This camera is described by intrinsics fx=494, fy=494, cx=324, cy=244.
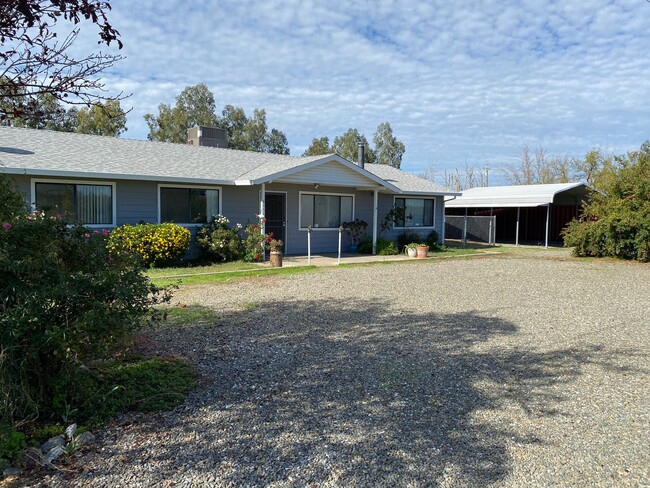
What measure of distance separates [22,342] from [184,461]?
1.32 meters

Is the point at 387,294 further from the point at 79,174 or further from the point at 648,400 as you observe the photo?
the point at 79,174

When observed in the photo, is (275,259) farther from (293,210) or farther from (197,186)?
(293,210)

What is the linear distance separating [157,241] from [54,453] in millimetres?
9724

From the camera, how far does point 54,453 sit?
313cm

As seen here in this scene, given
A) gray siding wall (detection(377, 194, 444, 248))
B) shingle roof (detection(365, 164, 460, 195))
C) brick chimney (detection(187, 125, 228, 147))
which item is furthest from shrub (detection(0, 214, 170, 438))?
brick chimney (detection(187, 125, 228, 147))

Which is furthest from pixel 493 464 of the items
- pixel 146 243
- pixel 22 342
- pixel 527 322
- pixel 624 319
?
pixel 146 243

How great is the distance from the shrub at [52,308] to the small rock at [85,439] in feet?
1.29

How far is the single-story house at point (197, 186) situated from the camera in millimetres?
12406

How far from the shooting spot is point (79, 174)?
12.0m

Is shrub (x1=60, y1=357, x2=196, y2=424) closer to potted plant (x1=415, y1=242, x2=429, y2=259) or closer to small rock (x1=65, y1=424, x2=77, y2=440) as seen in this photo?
small rock (x1=65, y1=424, x2=77, y2=440)

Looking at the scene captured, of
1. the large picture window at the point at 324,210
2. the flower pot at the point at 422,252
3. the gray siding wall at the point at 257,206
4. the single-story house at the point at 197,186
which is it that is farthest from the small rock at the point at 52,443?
the flower pot at the point at 422,252

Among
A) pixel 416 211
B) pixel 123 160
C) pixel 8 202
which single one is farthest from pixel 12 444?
pixel 416 211

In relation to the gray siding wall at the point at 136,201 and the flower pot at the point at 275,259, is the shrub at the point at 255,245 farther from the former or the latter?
the gray siding wall at the point at 136,201

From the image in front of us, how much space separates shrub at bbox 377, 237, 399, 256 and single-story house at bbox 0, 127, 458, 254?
1.06ft
